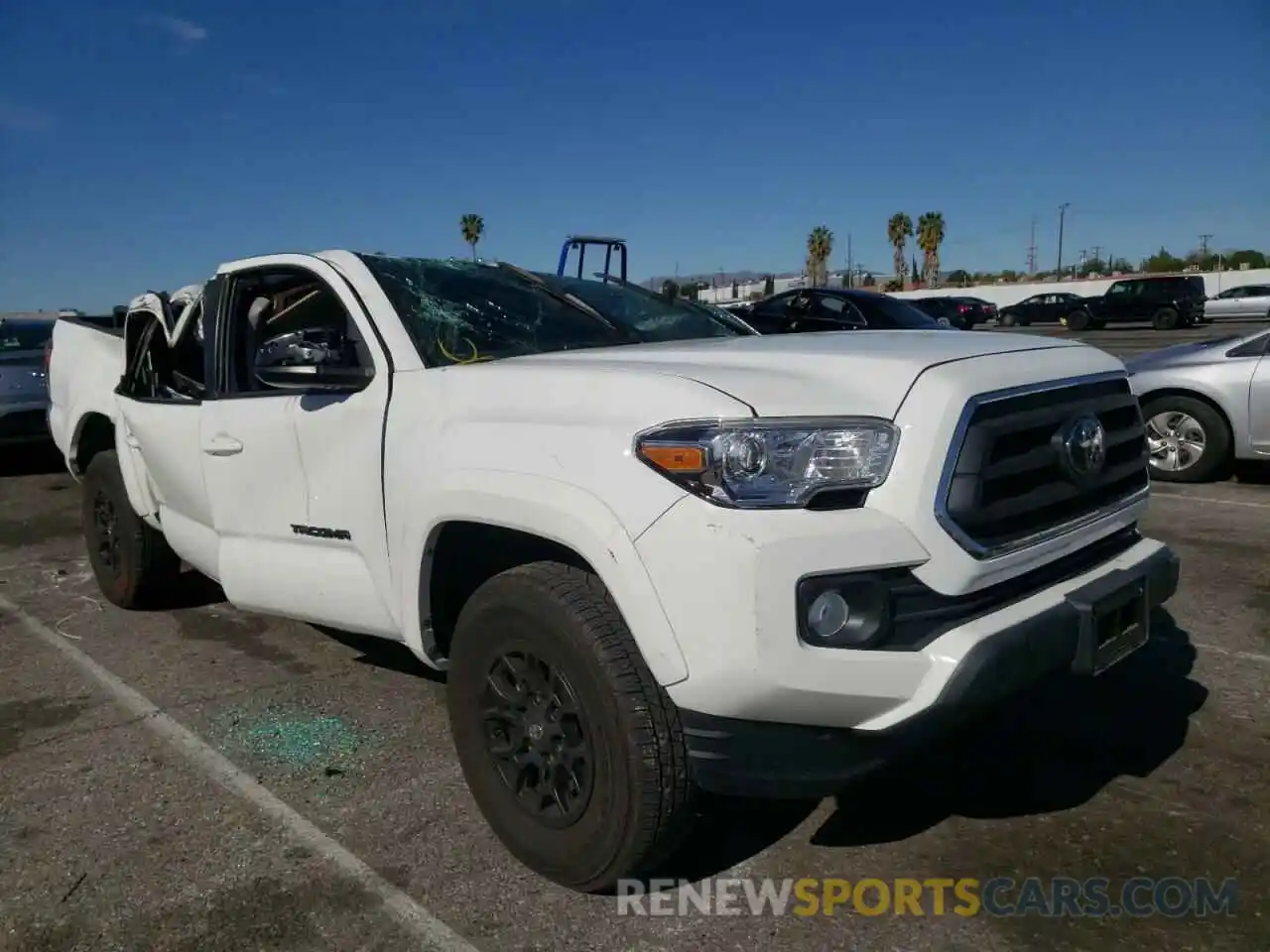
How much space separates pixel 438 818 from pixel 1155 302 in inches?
1392

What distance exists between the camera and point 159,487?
4742 millimetres

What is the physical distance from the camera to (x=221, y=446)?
4.01m

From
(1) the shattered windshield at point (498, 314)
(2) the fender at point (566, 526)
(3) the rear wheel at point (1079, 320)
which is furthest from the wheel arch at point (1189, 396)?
(3) the rear wheel at point (1079, 320)

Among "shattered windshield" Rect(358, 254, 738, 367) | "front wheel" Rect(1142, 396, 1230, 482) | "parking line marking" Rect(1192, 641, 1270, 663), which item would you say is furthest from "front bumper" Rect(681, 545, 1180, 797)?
"front wheel" Rect(1142, 396, 1230, 482)

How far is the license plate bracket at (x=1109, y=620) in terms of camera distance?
2.65 metres

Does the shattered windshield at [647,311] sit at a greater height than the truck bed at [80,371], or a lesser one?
greater

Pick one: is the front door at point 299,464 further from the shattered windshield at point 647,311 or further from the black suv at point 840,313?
the black suv at point 840,313

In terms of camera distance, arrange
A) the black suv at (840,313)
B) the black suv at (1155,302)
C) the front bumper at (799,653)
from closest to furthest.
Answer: the front bumper at (799,653)
the black suv at (840,313)
the black suv at (1155,302)

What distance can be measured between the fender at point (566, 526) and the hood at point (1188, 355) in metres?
6.86

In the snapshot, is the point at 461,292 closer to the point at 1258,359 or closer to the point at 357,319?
the point at 357,319

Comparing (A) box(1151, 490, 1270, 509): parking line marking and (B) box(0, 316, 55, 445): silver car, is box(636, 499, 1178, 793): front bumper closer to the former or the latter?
(A) box(1151, 490, 1270, 509): parking line marking

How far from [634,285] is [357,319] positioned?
62.8 inches

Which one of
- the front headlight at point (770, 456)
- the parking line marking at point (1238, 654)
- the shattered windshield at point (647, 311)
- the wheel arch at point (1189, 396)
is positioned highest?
the shattered windshield at point (647, 311)

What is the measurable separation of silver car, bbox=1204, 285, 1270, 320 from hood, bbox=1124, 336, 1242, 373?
3043 centimetres
